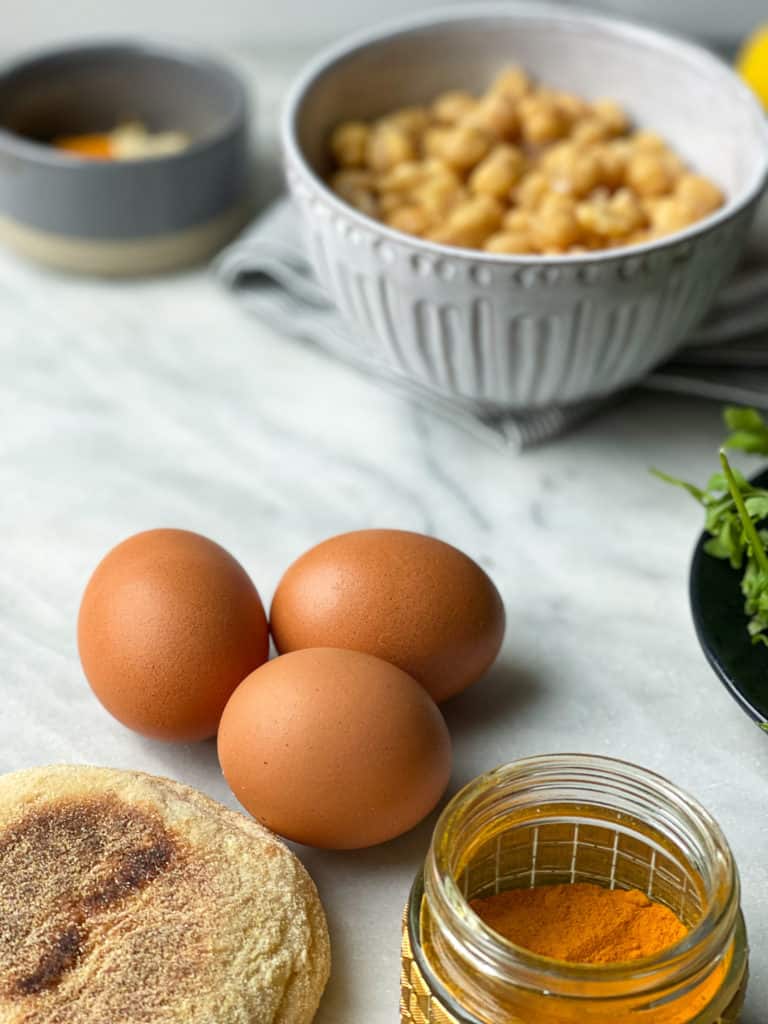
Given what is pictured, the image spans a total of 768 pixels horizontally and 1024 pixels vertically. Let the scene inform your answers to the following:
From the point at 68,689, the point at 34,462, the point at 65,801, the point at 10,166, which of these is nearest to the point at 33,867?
the point at 65,801

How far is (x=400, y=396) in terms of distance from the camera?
1325 mm

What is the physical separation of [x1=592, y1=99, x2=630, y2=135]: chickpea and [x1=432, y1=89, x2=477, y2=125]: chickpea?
13 cm

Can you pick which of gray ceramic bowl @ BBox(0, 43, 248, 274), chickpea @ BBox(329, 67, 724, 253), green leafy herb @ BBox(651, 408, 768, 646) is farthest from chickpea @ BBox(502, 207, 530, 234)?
gray ceramic bowl @ BBox(0, 43, 248, 274)

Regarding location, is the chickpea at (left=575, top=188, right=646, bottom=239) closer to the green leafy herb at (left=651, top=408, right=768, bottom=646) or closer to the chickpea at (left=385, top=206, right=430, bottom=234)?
the chickpea at (left=385, top=206, right=430, bottom=234)

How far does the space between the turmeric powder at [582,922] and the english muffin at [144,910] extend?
0.12 m

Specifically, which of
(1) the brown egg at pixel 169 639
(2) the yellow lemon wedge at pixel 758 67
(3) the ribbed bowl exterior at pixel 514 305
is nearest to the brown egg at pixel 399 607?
(1) the brown egg at pixel 169 639

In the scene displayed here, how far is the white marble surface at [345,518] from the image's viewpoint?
3.06 feet

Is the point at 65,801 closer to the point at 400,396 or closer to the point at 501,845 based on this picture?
the point at 501,845

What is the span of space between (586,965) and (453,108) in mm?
959

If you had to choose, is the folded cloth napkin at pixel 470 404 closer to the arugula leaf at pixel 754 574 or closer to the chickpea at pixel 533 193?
the chickpea at pixel 533 193

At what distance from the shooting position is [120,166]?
1.38m

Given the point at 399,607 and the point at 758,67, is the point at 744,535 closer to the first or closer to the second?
the point at 399,607

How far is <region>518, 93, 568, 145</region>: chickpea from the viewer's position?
1.30 meters

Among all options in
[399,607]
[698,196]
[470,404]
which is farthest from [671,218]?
[399,607]
